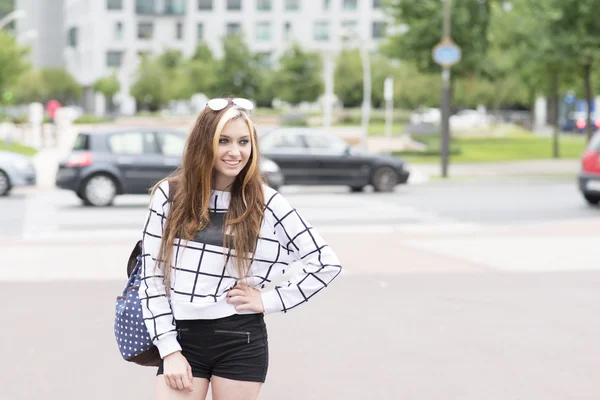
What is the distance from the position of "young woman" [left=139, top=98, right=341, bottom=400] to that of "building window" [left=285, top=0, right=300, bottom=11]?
92831 mm

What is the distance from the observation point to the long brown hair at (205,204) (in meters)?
3.32

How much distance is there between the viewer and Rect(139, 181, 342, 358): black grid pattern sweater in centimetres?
333

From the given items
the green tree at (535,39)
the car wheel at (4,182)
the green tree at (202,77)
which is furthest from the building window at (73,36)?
the car wheel at (4,182)

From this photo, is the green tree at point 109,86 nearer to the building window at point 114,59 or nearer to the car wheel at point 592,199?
the building window at point 114,59

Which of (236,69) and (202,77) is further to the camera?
(202,77)

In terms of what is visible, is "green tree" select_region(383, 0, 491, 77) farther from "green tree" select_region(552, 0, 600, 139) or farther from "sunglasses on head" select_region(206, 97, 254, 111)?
"sunglasses on head" select_region(206, 97, 254, 111)

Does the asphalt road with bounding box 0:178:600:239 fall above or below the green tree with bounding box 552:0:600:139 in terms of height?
below

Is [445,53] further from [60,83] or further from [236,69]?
[60,83]

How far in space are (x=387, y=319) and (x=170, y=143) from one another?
12.0m

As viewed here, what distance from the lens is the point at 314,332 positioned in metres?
7.67

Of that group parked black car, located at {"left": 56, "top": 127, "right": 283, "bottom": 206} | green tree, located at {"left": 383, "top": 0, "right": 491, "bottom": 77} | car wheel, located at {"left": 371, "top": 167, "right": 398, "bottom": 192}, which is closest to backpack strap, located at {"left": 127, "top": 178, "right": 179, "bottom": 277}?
parked black car, located at {"left": 56, "top": 127, "right": 283, "bottom": 206}

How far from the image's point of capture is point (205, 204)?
3334 mm

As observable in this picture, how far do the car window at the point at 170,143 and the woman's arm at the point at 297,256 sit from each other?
53.1 feet

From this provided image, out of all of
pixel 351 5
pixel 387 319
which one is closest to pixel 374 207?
pixel 387 319
